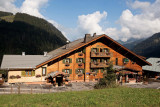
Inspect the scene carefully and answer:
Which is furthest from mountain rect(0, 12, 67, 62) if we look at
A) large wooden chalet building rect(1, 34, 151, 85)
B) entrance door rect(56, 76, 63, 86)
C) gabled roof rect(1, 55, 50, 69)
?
entrance door rect(56, 76, 63, 86)

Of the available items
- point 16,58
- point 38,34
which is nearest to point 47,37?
point 38,34

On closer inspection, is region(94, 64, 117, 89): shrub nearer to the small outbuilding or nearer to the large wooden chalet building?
the large wooden chalet building

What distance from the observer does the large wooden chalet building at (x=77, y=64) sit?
26148 mm

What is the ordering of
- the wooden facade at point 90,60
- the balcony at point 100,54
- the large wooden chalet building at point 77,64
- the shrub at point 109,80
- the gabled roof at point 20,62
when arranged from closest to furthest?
the shrub at point 109,80, the gabled roof at point 20,62, the large wooden chalet building at point 77,64, the wooden facade at point 90,60, the balcony at point 100,54

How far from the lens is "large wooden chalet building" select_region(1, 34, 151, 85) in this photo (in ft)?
85.8

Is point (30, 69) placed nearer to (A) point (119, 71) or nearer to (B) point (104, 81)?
(B) point (104, 81)

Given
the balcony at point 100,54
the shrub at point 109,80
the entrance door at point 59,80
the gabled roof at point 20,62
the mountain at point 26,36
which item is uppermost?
the mountain at point 26,36

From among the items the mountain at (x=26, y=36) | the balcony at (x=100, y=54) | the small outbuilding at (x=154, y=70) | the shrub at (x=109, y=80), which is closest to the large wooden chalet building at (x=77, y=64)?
the balcony at (x=100, y=54)

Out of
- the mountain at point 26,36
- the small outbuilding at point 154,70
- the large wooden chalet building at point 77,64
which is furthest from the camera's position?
the mountain at point 26,36

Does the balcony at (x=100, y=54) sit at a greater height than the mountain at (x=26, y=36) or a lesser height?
lesser

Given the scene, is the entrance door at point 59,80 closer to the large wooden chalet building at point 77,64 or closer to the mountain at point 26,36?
the large wooden chalet building at point 77,64

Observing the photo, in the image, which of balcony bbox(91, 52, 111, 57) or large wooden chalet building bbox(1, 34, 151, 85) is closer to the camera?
large wooden chalet building bbox(1, 34, 151, 85)

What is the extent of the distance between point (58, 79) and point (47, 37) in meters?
143

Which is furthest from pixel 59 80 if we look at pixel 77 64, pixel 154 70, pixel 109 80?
pixel 154 70
